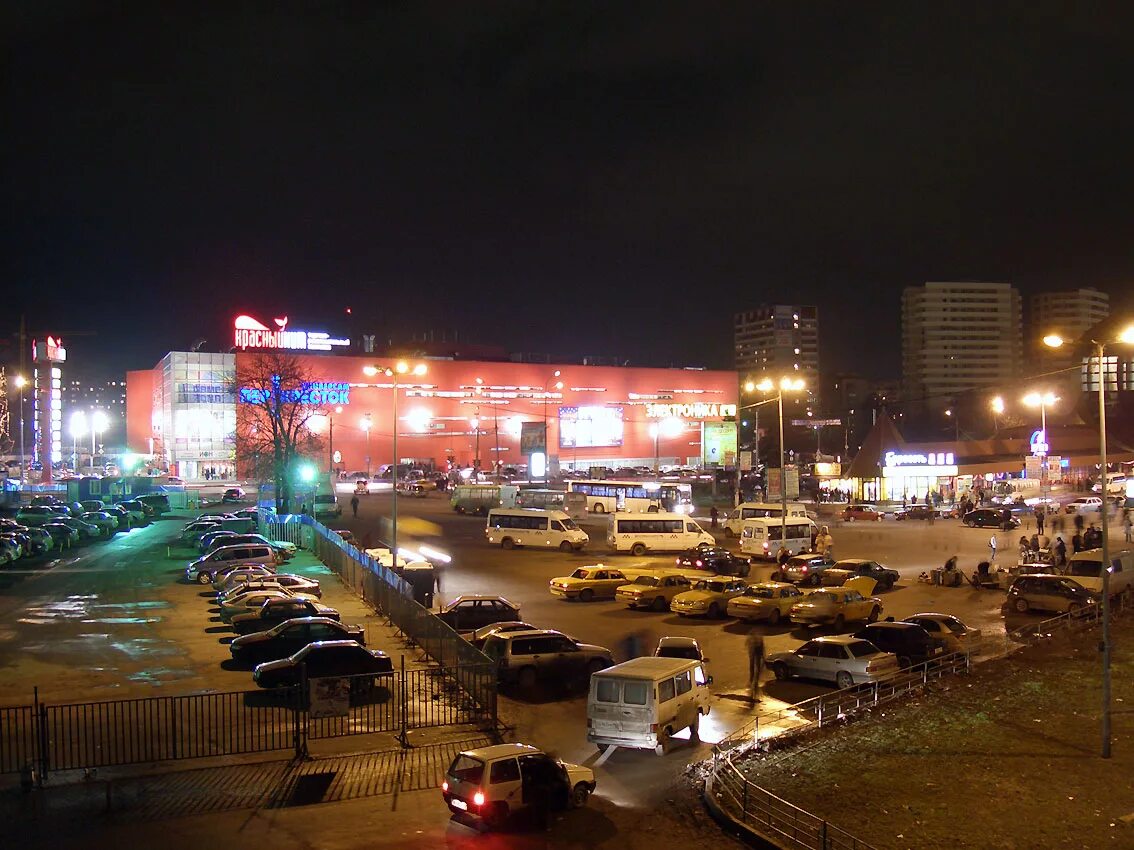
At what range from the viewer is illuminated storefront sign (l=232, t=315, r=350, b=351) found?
87.6 m

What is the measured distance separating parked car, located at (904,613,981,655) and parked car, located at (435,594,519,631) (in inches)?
373

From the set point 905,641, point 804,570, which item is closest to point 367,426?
point 804,570

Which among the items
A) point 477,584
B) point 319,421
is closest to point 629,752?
point 477,584

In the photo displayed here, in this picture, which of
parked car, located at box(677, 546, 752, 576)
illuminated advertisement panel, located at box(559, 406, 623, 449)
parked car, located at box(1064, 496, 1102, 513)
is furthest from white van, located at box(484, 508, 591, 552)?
illuminated advertisement panel, located at box(559, 406, 623, 449)

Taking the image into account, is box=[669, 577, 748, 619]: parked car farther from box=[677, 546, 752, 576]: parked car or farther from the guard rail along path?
box=[677, 546, 752, 576]: parked car

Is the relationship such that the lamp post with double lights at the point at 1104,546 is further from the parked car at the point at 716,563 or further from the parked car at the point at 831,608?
the parked car at the point at 716,563

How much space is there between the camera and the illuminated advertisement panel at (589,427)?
97812 mm

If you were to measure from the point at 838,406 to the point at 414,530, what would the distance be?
156 meters

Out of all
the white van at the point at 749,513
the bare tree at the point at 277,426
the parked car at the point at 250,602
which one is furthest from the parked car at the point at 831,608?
the bare tree at the point at 277,426

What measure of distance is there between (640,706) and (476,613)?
958cm

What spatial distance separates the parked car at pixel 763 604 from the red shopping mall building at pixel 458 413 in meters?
43.6

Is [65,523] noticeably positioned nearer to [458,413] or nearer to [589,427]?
[458,413]

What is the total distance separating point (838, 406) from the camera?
191m

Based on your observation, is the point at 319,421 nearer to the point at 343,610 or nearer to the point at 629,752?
the point at 343,610
